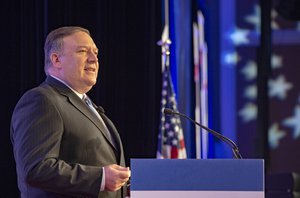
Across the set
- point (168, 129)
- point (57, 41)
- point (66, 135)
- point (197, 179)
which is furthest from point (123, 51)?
point (197, 179)

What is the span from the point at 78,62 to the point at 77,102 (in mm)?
177

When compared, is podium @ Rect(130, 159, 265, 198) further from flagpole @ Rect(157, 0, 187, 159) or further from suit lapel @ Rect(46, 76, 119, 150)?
flagpole @ Rect(157, 0, 187, 159)

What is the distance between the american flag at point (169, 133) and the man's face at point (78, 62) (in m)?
2.40

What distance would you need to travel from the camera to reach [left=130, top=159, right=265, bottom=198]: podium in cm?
220

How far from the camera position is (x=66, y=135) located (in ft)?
8.55

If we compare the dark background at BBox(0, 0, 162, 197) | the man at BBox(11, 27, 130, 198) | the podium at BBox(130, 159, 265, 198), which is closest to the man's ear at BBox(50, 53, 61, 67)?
the man at BBox(11, 27, 130, 198)

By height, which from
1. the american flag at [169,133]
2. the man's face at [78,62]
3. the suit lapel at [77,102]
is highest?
the man's face at [78,62]

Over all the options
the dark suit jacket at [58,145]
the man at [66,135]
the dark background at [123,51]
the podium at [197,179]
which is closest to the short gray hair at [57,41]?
the man at [66,135]

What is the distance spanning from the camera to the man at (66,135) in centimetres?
248

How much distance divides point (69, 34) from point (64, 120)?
407 millimetres

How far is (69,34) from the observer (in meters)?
2.81

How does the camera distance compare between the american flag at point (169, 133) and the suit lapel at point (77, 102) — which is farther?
the american flag at point (169, 133)

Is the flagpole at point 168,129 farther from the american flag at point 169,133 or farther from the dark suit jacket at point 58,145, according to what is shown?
the dark suit jacket at point 58,145

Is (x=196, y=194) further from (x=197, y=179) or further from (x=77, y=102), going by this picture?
(x=77, y=102)
